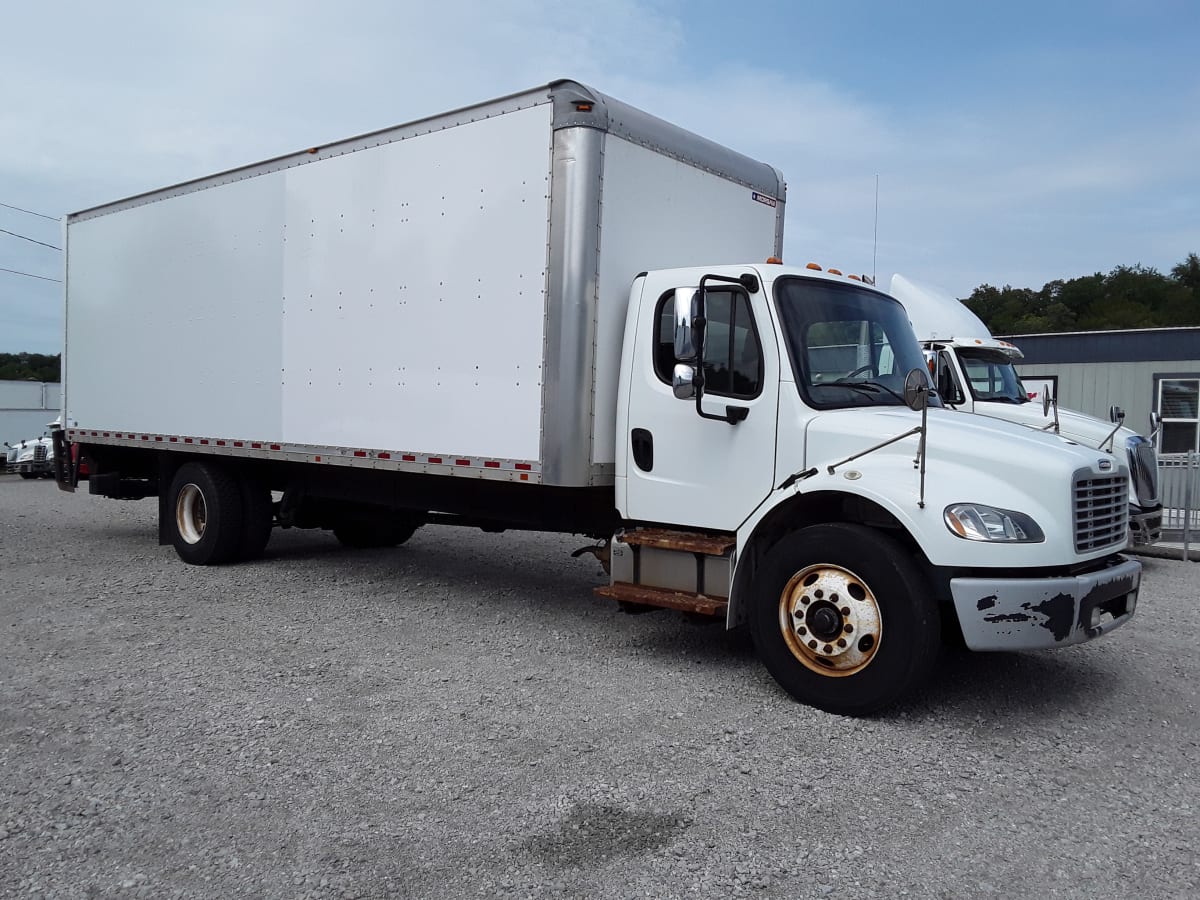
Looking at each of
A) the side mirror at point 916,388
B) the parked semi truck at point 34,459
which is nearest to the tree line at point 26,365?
the parked semi truck at point 34,459

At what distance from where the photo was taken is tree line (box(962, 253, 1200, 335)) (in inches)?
1911

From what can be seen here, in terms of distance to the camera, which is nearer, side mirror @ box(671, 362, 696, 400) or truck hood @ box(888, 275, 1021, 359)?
side mirror @ box(671, 362, 696, 400)

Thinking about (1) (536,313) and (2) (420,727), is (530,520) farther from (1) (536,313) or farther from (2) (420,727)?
(2) (420,727)

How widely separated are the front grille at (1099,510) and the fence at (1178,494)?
6.98 m

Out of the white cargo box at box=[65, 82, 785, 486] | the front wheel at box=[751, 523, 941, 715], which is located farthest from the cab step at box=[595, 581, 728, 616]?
the white cargo box at box=[65, 82, 785, 486]

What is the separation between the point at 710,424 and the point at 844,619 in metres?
1.42

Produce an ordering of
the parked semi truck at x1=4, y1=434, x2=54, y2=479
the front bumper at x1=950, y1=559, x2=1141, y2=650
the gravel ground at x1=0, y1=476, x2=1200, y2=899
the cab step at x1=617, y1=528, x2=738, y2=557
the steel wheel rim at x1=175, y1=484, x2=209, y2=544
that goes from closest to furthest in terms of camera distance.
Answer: the gravel ground at x1=0, y1=476, x2=1200, y2=899 < the front bumper at x1=950, y1=559, x2=1141, y2=650 < the cab step at x1=617, y1=528, x2=738, y2=557 < the steel wheel rim at x1=175, y1=484, x2=209, y2=544 < the parked semi truck at x1=4, y1=434, x2=54, y2=479

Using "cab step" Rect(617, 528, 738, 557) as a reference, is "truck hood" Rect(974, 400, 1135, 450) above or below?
above

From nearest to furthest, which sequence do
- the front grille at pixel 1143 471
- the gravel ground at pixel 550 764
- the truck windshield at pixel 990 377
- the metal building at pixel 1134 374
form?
1. the gravel ground at pixel 550 764
2. the front grille at pixel 1143 471
3. the truck windshield at pixel 990 377
4. the metal building at pixel 1134 374

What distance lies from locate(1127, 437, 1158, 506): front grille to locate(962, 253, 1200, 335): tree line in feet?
130

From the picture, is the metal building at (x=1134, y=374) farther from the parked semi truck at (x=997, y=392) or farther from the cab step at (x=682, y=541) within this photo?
Result: the cab step at (x=682, y=541)

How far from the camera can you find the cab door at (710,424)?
5.55m

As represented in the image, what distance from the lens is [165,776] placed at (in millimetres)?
4180

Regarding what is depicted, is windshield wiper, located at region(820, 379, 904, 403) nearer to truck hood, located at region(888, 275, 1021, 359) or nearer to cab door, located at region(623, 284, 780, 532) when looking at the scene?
cab door, located at region(623, 284, 780, 532)
